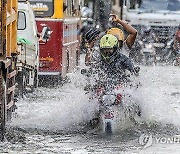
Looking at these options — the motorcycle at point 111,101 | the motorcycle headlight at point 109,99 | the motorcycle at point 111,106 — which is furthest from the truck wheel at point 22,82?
the motorcycle headlight at point 109,99

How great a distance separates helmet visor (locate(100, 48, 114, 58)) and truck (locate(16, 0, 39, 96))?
3866 millimetres

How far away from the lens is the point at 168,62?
3197 centimetres

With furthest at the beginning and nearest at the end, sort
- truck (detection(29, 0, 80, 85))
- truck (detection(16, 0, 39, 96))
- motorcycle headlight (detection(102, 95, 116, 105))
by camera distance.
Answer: truck (detection(29, 0, 80, 85)) → truck (detection(16, 0, 39, 96)) → motorcycle headlight (detection(102, 95, 116, 105))

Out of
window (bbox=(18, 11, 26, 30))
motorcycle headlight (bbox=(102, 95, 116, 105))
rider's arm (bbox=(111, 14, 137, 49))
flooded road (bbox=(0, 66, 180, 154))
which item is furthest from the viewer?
window (bbox=(18, 11, 26, 30))

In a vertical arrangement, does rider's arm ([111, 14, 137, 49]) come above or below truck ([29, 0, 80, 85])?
Result: above

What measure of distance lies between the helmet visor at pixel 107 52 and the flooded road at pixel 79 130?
72 centimetres

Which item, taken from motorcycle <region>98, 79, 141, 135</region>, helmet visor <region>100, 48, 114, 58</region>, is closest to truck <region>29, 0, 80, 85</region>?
helmet visor <region>100, 48, 114, 58</region>

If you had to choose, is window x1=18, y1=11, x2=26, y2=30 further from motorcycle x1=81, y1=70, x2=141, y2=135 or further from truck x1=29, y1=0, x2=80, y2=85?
motorcycle x1=81, y1=70, x2=141, y2=135

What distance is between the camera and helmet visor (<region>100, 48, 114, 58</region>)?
11648mm

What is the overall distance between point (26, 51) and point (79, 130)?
15.5ft

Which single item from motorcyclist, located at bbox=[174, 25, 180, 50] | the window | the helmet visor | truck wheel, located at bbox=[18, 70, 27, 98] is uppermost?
the helmet visor

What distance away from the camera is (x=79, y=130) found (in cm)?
1176

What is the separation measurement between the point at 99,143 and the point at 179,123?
2417 mm

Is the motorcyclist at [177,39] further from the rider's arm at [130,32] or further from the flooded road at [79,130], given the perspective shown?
the rider's arm at [130,32]
